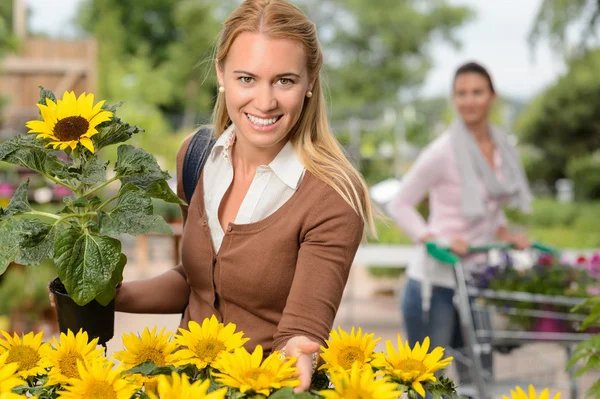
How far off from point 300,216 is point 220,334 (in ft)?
1.18

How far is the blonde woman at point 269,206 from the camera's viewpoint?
1.53m

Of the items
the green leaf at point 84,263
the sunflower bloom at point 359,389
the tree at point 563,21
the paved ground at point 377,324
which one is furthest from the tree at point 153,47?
the sunflower bloom at point 359,389

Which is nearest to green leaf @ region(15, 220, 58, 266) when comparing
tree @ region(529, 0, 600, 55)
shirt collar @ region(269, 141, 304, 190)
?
shirt collar @ region(269, 141, 304, 190)

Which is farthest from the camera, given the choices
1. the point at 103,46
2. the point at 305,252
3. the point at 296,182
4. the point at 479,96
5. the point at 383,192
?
the point at 103,46

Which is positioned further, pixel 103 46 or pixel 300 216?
pixel 103 46

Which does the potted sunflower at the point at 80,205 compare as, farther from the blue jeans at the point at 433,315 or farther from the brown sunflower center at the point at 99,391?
the blue jeans at the point at 433,315

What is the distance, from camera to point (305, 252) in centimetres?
153

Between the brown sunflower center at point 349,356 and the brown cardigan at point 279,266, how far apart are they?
0.19m

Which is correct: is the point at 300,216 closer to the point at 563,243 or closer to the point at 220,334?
the point at 220,334

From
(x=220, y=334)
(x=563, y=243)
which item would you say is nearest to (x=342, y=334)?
(x=220, y=334)

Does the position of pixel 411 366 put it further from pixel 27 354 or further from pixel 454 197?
pixel 454 197

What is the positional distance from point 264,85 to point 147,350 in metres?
0.51

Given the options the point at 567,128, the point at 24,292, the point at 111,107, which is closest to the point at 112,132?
the point at 111,107

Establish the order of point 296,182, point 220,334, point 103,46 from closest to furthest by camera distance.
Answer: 1. point 220,334
2. point 296,182
3. point 103,46
